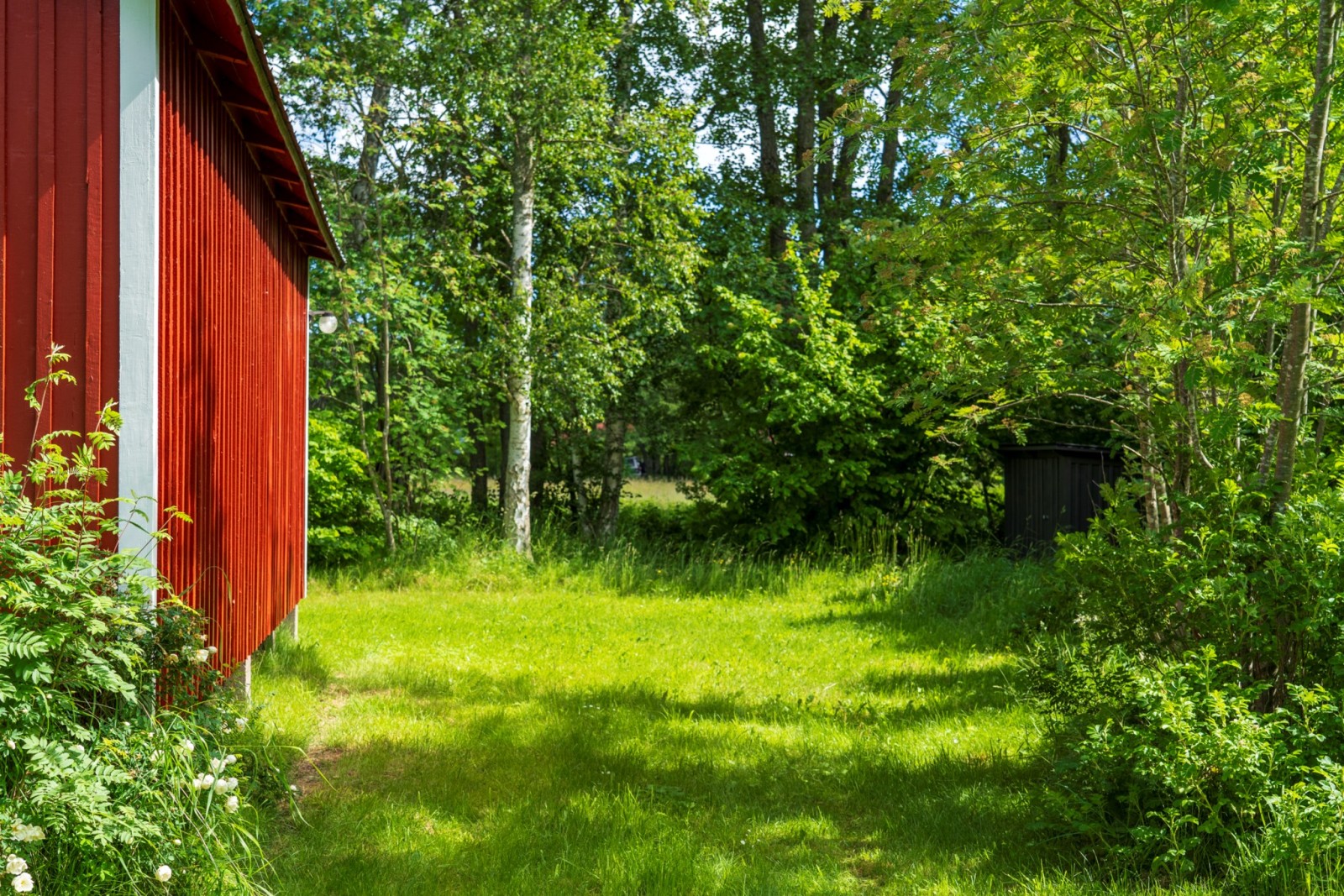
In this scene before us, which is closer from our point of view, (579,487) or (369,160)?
(369,160)

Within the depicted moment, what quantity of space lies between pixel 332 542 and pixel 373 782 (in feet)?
27.5

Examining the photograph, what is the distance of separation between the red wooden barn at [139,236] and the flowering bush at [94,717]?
166 mm

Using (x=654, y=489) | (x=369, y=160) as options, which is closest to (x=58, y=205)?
(x=369, y=160)

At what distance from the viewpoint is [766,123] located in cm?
1997

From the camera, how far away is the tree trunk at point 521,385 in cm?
1394

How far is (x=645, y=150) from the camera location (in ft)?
50.5

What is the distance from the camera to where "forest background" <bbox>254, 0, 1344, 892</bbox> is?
4.41 m

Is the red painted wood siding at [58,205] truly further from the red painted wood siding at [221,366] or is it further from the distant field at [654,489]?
the distant field at [654,489]

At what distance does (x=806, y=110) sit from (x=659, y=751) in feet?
50.6

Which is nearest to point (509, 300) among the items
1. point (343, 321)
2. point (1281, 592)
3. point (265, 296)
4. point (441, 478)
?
point (343, 321)

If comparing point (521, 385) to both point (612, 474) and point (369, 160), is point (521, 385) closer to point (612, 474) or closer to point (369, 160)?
point (612, 474)

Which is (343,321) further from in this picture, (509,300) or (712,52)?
(712,52)

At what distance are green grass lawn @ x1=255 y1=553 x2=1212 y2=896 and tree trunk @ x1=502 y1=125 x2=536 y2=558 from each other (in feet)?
9.59

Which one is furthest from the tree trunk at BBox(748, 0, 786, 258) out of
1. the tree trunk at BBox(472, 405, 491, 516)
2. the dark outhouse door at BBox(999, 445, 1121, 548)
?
the dark outhouse door at BBox(999, 445, 1121, 548)
